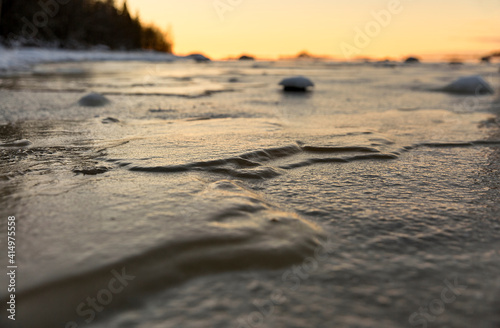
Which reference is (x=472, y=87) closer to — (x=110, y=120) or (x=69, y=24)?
(x=110, y=120)

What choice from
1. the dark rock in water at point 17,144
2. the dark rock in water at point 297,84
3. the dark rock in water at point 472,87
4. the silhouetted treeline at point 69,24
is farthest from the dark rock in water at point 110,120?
the silhouetted treeline at point 69,24

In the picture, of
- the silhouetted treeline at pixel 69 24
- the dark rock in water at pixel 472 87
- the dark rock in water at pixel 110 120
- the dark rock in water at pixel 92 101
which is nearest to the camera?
the dark rock in water at pixel 110 120

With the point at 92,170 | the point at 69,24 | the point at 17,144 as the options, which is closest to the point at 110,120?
the point at 17,144

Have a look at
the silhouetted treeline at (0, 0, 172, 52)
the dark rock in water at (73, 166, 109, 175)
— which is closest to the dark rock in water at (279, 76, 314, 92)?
the dark rock in water at (73, 166, 109, 175)

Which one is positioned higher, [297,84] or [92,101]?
[297,84]

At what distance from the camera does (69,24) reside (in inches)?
1532

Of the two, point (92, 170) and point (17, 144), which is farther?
point (17, 144)

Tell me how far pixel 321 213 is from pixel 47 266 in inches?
31.4

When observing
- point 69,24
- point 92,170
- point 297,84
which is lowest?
point 92,170

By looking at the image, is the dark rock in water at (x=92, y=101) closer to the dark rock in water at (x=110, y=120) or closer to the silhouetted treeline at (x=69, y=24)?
the dark rock in water at (x=110, y=120)

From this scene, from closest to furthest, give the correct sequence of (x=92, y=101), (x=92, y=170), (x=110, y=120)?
(x=92, y=170)
(x=110, y=120)
(x=92, y=101)

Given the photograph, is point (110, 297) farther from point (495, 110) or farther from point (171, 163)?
point (495, 110)

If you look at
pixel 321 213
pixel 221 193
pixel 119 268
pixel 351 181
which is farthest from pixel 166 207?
pixel 351 181

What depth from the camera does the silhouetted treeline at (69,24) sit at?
2636 cm
